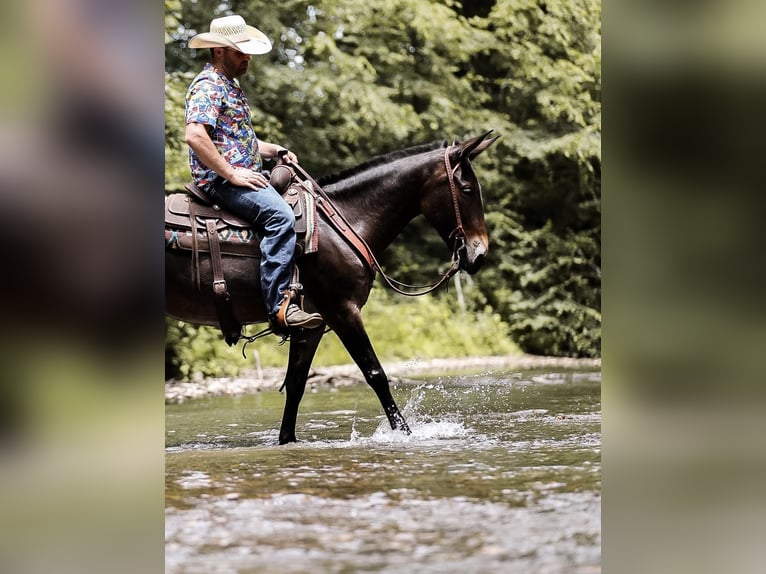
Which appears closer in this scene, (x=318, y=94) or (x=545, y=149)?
(x=318, y=94)

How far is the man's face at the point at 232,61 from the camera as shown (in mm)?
5145

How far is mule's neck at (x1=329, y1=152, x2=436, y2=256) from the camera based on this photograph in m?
5.70

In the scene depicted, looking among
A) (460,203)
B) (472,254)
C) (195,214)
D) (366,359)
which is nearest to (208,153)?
(195,214)

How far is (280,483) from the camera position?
4.02 m

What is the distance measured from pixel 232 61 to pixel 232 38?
142 millimetres

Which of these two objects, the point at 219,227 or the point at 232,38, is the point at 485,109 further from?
the point at 219,227

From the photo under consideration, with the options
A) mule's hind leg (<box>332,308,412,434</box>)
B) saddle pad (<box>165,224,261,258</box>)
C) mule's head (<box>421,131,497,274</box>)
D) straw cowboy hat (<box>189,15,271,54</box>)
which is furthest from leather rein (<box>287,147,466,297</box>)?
straw cowboy hat (<box>189,15,271,54</box>)

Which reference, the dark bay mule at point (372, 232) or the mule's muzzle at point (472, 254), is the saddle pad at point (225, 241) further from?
the mule's muzzle at point (472, 254)

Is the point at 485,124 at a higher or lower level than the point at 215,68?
lower
